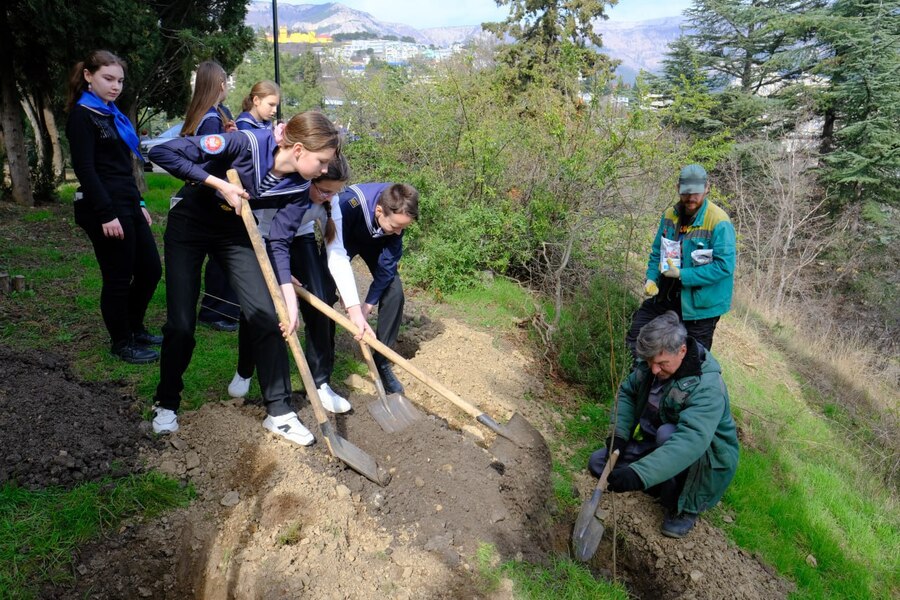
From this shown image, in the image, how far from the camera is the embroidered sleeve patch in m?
2.61

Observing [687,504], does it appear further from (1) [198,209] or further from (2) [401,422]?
(1) [198,209]

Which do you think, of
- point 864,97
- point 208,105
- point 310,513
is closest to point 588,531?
point 310,513

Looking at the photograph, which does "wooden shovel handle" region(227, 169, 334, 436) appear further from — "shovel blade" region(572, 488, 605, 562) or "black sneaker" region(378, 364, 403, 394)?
"shovel blade" region(572, 488, 605, 562)

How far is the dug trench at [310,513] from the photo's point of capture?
2367mm

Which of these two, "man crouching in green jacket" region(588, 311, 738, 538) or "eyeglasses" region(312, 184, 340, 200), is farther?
"eyeglasses" region(312, 184, 340, 200)

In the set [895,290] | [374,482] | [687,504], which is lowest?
[895,290]

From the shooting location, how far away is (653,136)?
6297 millimetres

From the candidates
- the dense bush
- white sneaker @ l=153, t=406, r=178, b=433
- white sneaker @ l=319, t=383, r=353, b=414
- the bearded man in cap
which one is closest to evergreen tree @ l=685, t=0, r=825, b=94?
the dense bush

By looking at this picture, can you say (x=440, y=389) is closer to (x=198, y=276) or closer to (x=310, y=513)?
(x=310, y=513)

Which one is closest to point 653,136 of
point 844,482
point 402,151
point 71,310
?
point 402,151

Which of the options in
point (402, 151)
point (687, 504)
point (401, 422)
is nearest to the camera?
point (687, 504)

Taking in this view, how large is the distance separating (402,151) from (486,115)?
1282mm

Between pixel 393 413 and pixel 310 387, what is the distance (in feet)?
2.51

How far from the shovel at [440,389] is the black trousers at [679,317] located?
103cm
